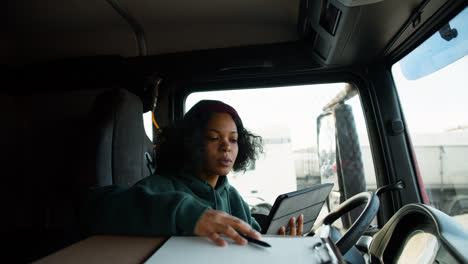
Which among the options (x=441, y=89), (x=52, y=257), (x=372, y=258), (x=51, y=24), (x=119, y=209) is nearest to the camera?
(x=52, y=257)

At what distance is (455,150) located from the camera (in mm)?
1225

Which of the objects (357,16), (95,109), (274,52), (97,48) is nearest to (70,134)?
(95,109)

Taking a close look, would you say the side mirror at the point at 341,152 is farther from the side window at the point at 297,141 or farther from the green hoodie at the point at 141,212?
the green hoodie at the point at 141,212

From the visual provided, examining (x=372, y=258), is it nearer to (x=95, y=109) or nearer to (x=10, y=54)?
(x=95, y=109)

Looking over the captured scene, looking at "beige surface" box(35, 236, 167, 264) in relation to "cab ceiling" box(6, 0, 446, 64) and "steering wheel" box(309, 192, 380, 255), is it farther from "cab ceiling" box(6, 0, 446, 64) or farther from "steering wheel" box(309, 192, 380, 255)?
"cab ceiling" box(6, 0, 446, 64)

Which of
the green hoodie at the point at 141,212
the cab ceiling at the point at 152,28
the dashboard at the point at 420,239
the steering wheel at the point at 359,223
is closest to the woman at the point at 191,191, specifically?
the green hoodie at the point at 141,212

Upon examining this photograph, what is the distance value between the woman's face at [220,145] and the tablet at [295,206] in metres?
0.29

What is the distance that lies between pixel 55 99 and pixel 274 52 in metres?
1.20

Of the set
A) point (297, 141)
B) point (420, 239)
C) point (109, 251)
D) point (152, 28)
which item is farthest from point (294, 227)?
point (152, 28)

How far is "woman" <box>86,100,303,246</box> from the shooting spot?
53cm

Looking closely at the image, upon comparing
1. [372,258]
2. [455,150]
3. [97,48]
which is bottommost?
[372,258]

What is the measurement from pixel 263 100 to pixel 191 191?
90 cm

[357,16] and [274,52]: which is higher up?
[274,52]

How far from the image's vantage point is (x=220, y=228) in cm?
49
